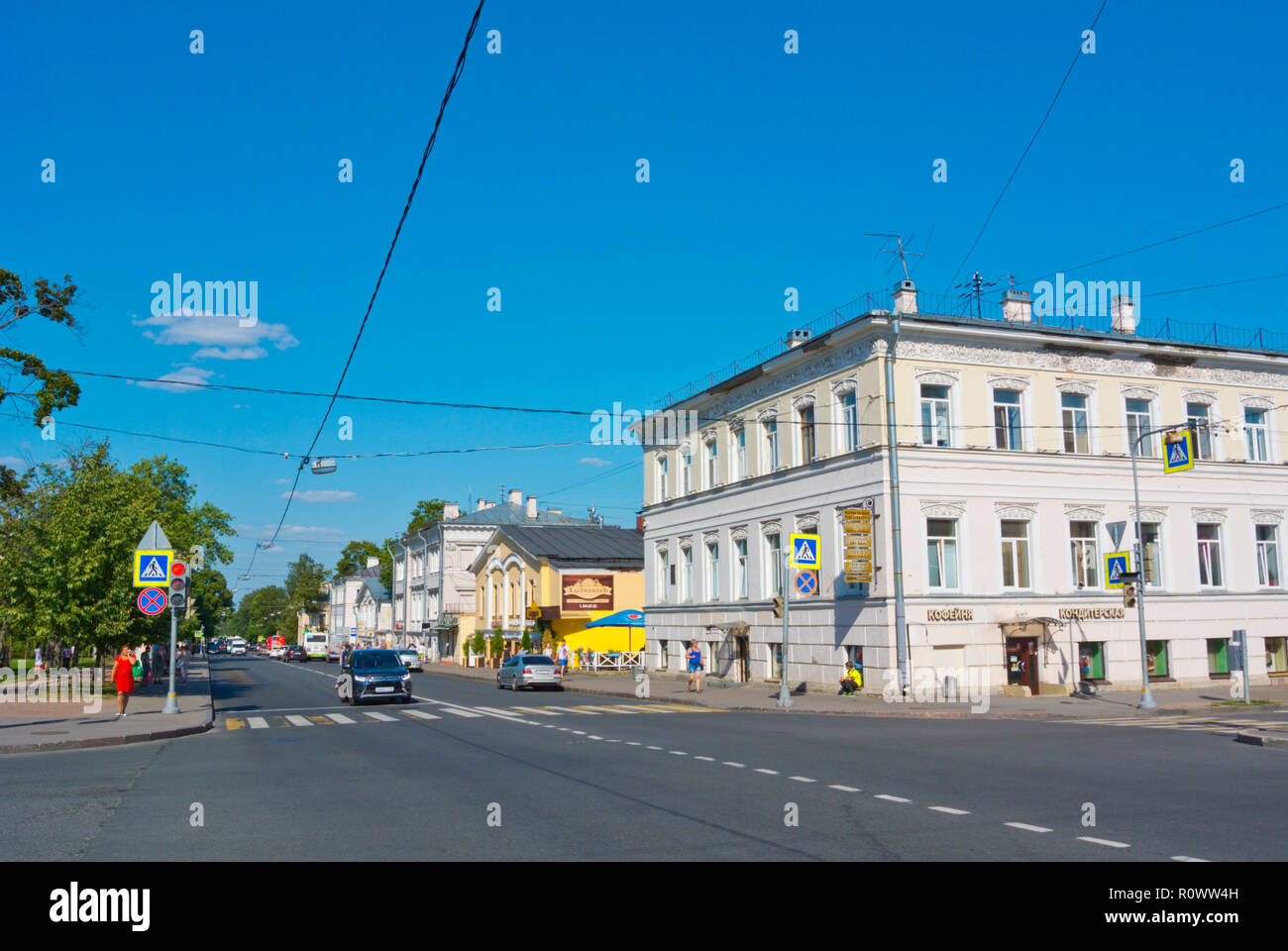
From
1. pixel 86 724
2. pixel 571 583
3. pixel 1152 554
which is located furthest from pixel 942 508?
pixel 571 583

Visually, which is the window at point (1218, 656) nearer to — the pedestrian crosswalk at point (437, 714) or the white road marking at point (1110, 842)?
the pedestrian crosswalk at point (437, 714)

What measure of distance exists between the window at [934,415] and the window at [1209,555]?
1085cm

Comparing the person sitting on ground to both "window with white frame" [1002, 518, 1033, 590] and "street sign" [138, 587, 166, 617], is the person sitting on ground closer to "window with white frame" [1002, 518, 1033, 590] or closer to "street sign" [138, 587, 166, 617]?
"window with white frame" [1002, 518, 1033, 590]

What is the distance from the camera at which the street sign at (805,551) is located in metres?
31.2

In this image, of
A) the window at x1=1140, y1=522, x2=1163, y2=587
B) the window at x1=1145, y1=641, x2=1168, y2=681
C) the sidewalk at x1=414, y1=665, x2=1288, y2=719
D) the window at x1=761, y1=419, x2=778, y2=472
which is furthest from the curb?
the window at x1=761, y1=419, x2=778, y2=472

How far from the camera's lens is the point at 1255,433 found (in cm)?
3659

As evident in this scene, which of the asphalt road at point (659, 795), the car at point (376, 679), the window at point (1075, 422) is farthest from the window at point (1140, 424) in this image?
the car at point (376, 679)

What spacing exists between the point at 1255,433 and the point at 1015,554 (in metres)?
11.8

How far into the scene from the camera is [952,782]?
42.2 feet
